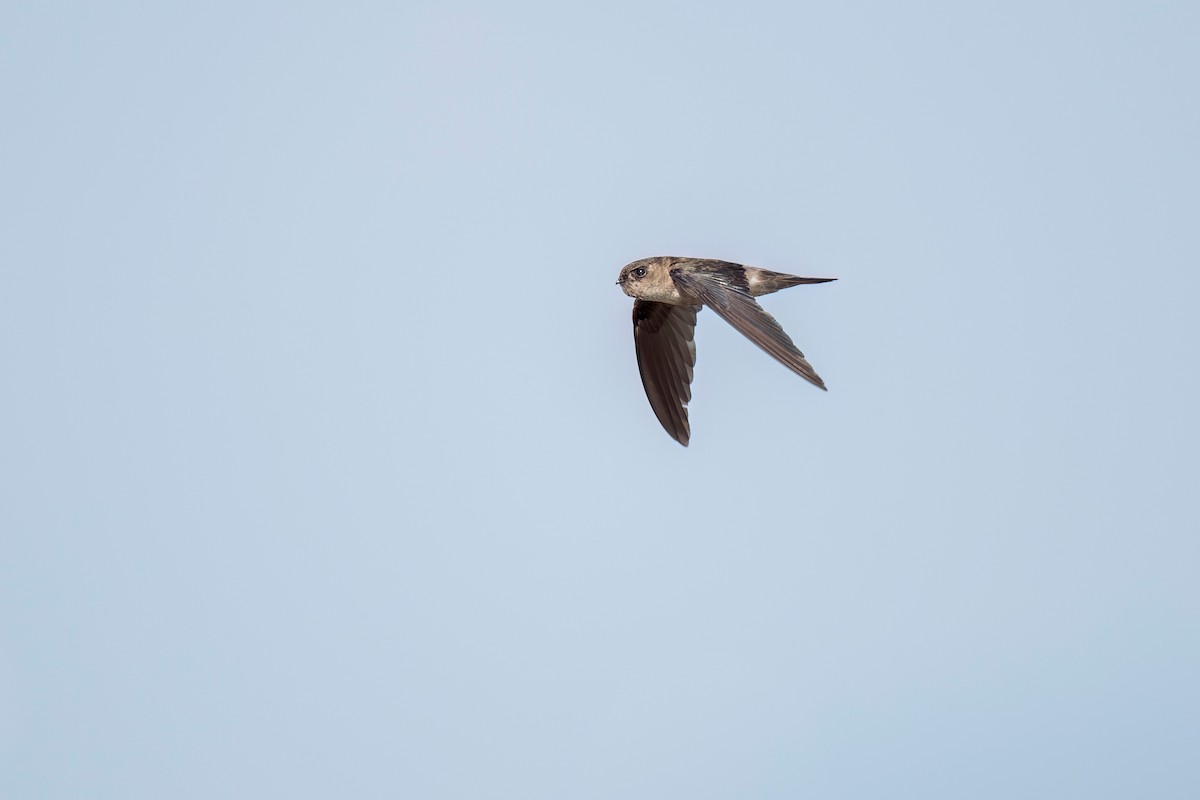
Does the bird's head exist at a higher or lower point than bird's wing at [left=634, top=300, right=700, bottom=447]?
higher

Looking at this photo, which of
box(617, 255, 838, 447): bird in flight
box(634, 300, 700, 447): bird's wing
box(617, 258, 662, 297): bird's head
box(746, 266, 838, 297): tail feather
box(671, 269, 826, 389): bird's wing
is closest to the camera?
box(671, 269, 826, 389): bird's wing

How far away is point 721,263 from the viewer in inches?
585

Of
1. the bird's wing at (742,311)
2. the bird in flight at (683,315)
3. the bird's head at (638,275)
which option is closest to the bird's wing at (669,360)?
the bird in flight at (683,315)

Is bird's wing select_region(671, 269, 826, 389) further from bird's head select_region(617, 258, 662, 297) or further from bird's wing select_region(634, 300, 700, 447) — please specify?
bird's wing select_region(634, 300, 700, 447)

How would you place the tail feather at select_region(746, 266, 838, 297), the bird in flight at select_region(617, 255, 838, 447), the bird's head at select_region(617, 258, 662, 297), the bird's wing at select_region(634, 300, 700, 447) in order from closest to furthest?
the bird in flight at select_region(617, 255, 838, 447) < the tail feather at select_region(746, 266, 838, 297) < the bird's head at select_region(617, 258, 662, 297) < the bird's wing at select_region(634, 300, 700, 447)

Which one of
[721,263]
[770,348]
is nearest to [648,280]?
[721,263]

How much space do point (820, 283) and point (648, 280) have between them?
5.12 ft

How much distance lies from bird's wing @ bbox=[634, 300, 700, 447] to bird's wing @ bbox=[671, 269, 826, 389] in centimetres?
129

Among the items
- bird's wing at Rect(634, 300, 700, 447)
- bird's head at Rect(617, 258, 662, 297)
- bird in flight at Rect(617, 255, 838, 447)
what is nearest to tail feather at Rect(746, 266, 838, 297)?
bird in flight at Rect(617, 255, 838, 447)

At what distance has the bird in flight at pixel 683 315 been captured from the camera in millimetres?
13125

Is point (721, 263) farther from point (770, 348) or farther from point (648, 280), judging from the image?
point (770, 348)

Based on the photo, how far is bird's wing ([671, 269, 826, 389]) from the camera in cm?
1240

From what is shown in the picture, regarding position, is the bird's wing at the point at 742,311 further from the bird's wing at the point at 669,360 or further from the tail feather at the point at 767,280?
the bird's wing at the point at 669,360

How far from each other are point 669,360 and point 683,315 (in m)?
0.46
